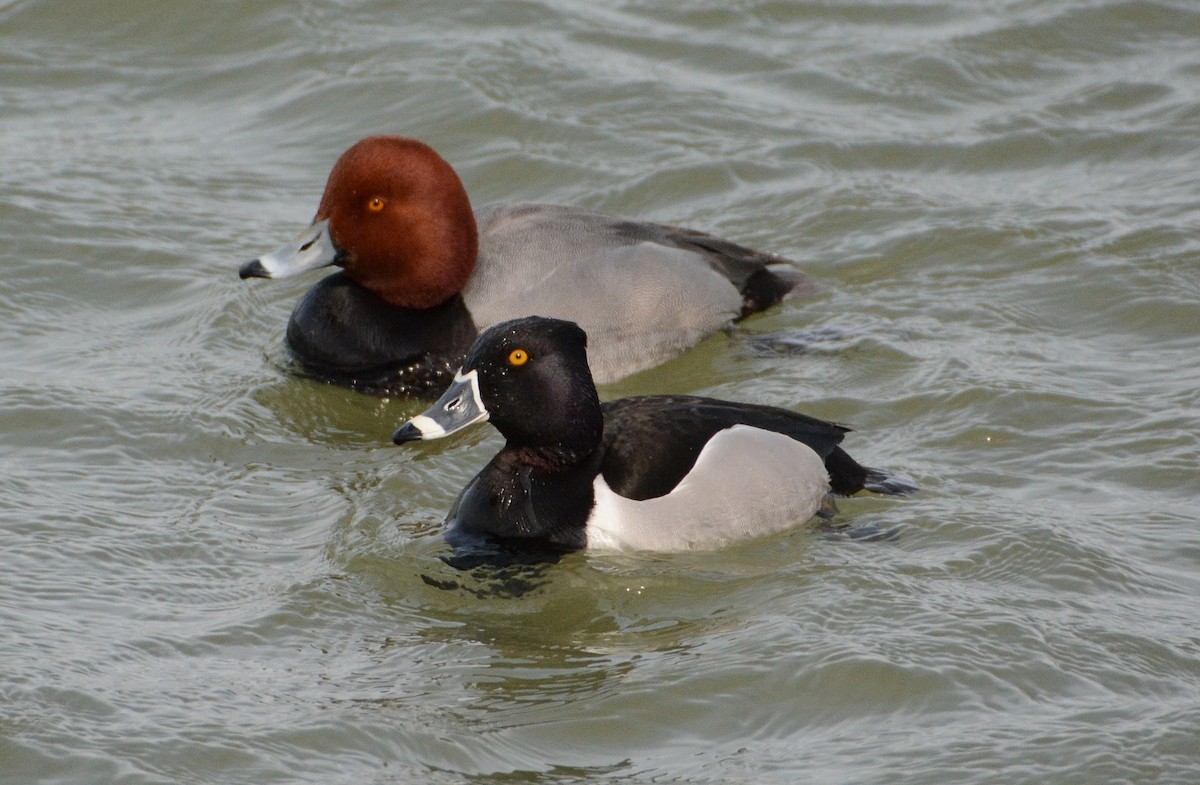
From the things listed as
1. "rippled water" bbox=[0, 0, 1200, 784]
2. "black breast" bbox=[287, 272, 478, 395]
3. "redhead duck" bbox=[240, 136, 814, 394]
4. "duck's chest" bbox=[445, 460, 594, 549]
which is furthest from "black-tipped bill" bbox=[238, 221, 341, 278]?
"duck's chest" bbox=[445, 460, 594, 549]

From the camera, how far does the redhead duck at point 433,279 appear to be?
7.86 metres

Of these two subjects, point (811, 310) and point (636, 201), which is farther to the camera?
point (636, 201)

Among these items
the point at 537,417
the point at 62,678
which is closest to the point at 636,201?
the point at 537,417

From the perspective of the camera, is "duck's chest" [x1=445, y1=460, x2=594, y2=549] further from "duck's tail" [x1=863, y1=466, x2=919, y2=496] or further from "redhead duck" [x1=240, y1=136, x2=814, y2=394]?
"redhead duck" [x1=240, y1=136, x2=814, y2=394]

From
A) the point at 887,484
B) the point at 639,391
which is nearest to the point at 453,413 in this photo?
the point at 887,484

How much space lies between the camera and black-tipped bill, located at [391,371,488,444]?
6.16m

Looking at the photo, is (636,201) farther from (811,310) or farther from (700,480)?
(700,480)

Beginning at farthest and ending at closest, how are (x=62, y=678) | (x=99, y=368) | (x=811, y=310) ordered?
(x=811, y=310), (x=99, y=368), (x=62, y=678)

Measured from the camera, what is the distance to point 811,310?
8.65m

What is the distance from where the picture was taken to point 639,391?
26.2 ft

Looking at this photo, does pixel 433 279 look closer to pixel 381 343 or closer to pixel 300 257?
pixel 381 343

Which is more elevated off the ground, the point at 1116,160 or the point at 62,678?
the point at 1116,160

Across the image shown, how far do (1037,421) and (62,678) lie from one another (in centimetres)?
409

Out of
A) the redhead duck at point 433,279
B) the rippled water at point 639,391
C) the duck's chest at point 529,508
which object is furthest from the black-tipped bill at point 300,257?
the duck's chest at point 529,508
